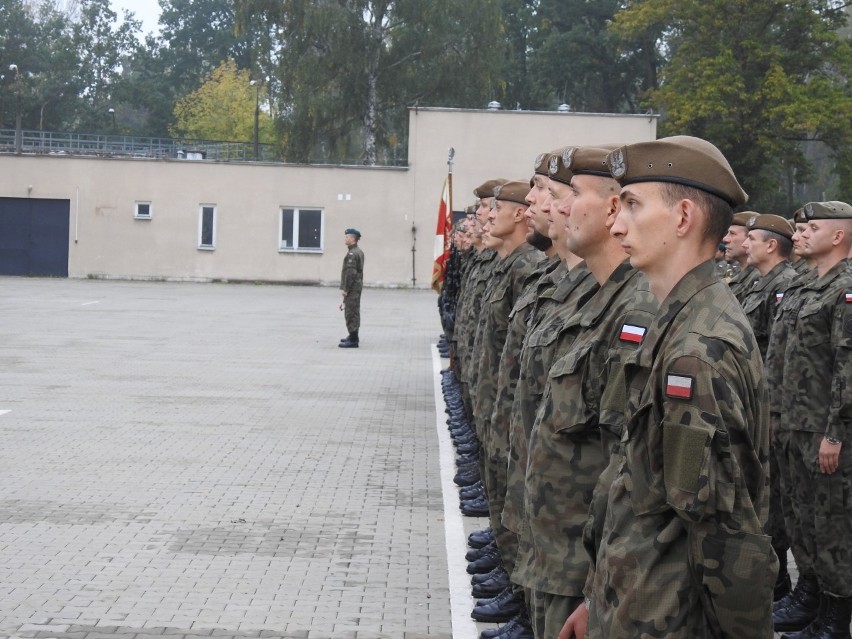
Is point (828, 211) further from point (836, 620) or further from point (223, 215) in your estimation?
point (223, 215)

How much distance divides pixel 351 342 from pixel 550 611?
54.1 feet

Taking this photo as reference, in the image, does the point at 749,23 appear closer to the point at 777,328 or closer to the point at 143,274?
the point at 143,274

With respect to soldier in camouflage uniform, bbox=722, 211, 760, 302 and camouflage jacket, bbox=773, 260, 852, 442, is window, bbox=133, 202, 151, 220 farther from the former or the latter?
camouflage jacket, bbox=773, 260, 852, 442

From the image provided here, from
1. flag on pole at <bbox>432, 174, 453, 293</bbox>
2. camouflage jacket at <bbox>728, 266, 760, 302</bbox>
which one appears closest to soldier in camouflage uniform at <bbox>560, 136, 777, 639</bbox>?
camouflage jacket at <bbox>728, 266, 760, 302</bbox>

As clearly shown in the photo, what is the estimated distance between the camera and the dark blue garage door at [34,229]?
4069 cm

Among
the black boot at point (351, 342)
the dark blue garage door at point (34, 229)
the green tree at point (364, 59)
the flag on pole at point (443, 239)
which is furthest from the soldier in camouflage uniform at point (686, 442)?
the green tree at point (364, 59)

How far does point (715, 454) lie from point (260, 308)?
2667cm

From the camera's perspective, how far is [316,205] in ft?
134

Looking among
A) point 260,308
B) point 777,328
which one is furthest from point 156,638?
point 260,308

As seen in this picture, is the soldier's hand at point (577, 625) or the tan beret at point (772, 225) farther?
the tan beret at point (772, 225)

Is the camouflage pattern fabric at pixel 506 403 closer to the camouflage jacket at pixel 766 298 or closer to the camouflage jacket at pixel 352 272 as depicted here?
the camouflage jacket at pixel 766 298

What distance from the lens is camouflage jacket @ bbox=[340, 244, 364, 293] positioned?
1994 cm

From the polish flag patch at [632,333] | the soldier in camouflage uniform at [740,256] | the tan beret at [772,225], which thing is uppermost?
the tan beret at [772,225]

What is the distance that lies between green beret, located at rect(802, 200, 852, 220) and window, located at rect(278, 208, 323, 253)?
35.0m
